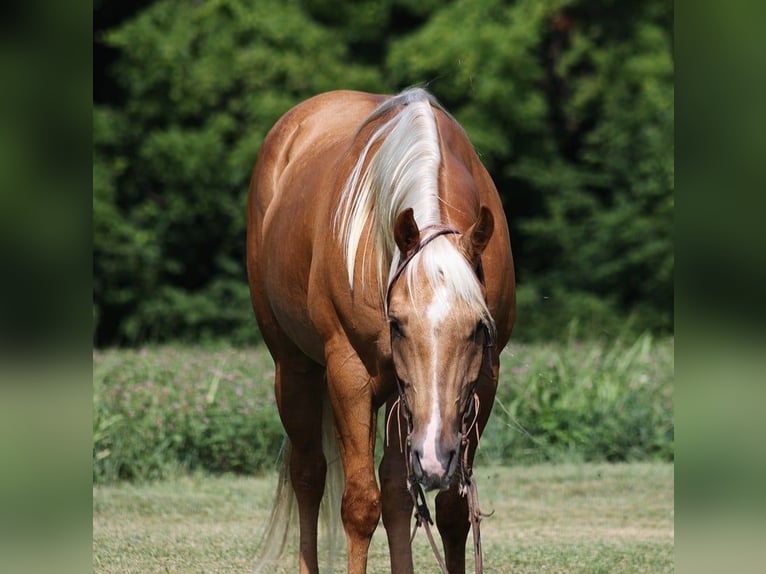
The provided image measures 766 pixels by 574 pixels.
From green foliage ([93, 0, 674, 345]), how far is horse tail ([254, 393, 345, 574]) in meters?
10.2

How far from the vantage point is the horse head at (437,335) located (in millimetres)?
3527

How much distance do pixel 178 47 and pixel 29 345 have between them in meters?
14.8

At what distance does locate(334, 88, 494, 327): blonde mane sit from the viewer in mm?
3697

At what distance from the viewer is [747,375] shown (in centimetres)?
212

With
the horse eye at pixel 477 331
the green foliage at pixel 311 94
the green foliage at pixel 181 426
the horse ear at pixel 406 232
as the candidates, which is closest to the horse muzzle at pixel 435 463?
the horse eye at pixel 477 331

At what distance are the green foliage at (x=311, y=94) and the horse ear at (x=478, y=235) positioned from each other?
1206cm

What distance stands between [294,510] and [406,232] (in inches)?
87.6

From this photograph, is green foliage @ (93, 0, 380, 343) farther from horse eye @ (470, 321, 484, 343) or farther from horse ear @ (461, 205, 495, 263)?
horse eye @ (470, 321, 484, 343)

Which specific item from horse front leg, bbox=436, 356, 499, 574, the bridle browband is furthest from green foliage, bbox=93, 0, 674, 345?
the bridle browband

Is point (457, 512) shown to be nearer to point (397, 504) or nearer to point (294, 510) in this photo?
point (397, 504)

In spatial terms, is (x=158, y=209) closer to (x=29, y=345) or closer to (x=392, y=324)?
(x=392, y=324)

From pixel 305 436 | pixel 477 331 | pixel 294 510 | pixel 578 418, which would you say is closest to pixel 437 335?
pixel 477 331

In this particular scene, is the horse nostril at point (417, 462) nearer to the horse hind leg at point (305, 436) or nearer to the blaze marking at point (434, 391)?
the blaze marking at point (434, 391)

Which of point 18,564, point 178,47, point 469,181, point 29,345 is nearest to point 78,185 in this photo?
point 29,345
